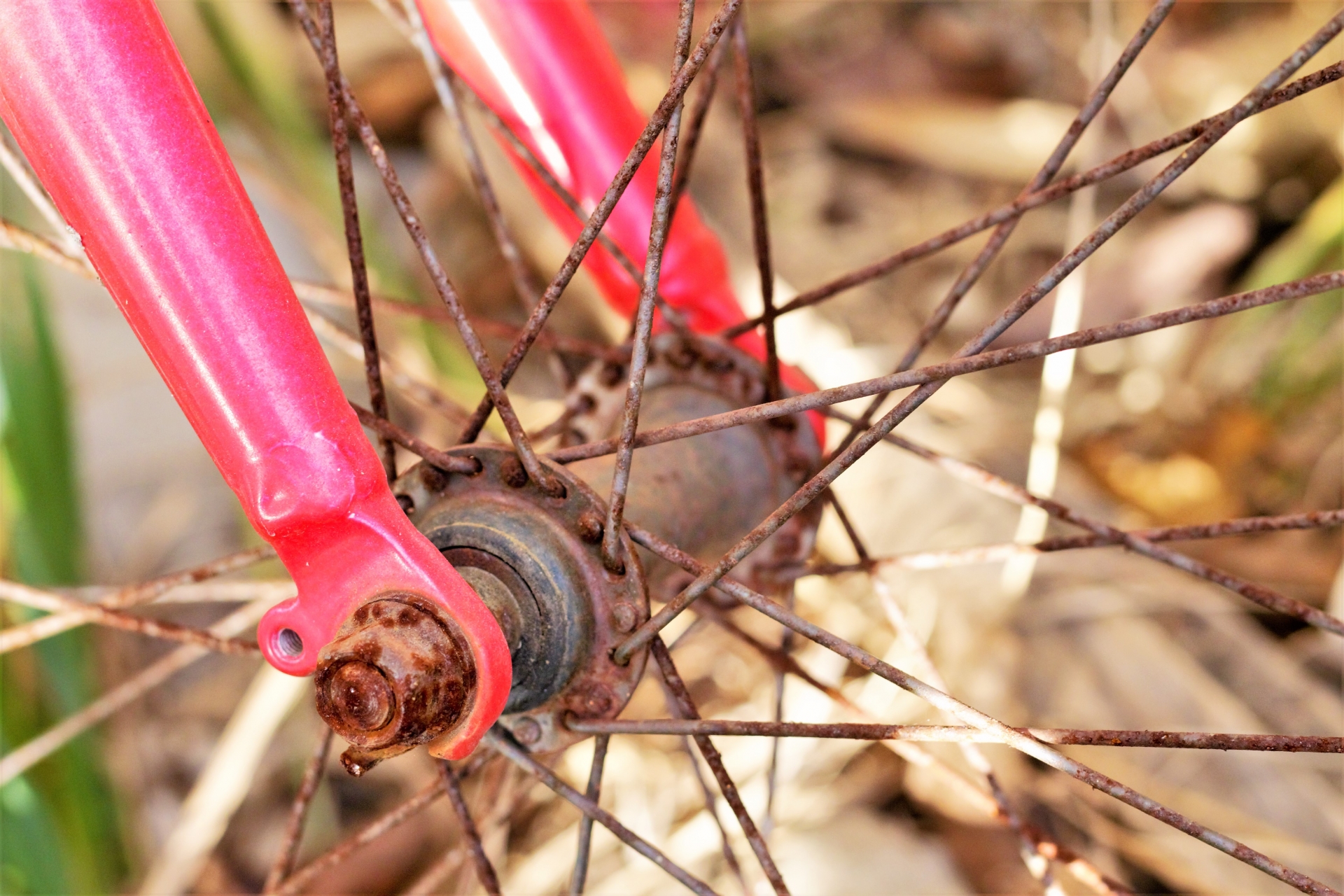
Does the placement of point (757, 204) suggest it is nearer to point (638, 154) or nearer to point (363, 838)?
point (638, 154)

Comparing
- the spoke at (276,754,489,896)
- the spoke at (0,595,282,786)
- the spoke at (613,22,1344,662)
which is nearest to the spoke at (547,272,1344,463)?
the spoke at (613,22,1344,662)

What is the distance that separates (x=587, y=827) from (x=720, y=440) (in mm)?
199

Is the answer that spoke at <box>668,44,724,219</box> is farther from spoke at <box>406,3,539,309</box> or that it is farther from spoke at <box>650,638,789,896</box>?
spoke at <box>650,638,789,896</box>

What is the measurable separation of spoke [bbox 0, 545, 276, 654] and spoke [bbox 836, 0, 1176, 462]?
291mm

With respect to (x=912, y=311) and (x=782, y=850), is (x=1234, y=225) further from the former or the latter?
(x=782, y=850)

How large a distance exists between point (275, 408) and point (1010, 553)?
0.36 meters

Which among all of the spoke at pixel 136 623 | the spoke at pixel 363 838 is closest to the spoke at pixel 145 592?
the spoke at pixel 136 623

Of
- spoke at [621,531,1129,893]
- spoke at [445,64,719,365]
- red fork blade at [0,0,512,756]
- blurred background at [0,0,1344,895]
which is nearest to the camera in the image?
red fork blade at [0,0,512,756]

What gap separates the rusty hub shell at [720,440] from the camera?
0.52 m

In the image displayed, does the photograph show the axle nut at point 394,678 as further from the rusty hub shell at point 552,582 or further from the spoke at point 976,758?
the spoke at point 976,758

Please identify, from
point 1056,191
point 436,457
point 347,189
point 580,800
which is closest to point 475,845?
point 580,800

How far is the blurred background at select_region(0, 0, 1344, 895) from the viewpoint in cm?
87

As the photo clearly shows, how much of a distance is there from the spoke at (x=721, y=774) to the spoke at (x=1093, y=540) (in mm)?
146

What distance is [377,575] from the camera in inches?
14.2
